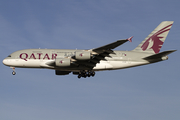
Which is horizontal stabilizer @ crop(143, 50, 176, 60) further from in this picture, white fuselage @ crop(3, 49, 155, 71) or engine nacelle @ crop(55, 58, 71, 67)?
engine nacelle @ crop(55, 58, 71, 67)

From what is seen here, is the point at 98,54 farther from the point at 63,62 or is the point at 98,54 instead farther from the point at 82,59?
the point at 63,62

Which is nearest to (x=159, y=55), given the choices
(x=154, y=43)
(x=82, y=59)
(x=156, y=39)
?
(x=154, y=43)

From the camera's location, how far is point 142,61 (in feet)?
130

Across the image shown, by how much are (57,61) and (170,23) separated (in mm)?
20424

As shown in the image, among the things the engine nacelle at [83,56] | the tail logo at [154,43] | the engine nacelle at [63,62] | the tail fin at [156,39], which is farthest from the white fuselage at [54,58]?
the engine nacelle at [83,56]

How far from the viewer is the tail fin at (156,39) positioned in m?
42.1

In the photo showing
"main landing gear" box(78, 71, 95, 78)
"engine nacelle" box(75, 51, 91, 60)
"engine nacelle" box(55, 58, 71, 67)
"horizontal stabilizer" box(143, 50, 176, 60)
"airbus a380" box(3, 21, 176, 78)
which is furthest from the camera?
"main landing gear" box(78, 71, 95, 78)

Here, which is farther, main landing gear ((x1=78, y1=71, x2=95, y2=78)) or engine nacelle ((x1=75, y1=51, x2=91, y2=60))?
main landing gear ((x1=78, y1=71, x2=95, y2=78))

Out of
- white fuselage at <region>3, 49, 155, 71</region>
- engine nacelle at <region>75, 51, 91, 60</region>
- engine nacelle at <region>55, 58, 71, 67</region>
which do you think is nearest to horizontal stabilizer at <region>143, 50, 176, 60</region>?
white fuselage at <region>3, 49, 155, 71</region>

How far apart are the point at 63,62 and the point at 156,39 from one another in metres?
16.3

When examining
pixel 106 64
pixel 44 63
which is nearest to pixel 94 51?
pixel 106 64

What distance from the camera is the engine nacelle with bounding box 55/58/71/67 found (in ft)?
118

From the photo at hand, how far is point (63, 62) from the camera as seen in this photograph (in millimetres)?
36062

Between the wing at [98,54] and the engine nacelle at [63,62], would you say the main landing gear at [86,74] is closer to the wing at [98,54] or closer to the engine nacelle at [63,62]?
the wing at [98,54]
